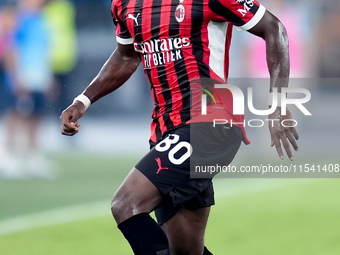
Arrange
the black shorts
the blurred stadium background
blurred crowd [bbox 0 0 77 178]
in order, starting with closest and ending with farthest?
1. the black shorts
2. the blurred stadium background
3. blurred crowd [bbox 0 0 77 178]

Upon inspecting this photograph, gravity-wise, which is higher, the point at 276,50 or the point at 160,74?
the point at 276,50

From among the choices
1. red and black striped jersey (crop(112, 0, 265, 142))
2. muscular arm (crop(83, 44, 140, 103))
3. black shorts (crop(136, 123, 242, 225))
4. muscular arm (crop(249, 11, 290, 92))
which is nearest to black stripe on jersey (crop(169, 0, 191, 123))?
red and black striped jersey (crop(112, 0, 265, 142))

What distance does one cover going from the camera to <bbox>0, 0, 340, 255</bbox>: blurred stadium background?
711cm

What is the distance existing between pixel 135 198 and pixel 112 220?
3935mm

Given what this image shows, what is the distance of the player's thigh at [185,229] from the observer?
4.71 m

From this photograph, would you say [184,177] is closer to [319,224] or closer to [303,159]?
[319,224]

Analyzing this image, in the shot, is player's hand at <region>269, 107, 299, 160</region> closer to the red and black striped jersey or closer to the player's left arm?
the player's left arm

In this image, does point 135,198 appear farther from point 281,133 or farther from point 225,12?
point 225,12

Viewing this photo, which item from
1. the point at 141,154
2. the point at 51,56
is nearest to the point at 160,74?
the point at 141,154

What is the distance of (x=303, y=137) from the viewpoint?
41.3 feet

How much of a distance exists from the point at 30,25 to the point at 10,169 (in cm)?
191

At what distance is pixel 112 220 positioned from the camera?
26.0ft

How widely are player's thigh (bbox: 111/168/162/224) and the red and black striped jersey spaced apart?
1.54ft

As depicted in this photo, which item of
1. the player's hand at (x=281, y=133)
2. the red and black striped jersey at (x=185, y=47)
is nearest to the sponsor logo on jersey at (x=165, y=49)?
the red and black striped jersey at (x=185, y=47)
